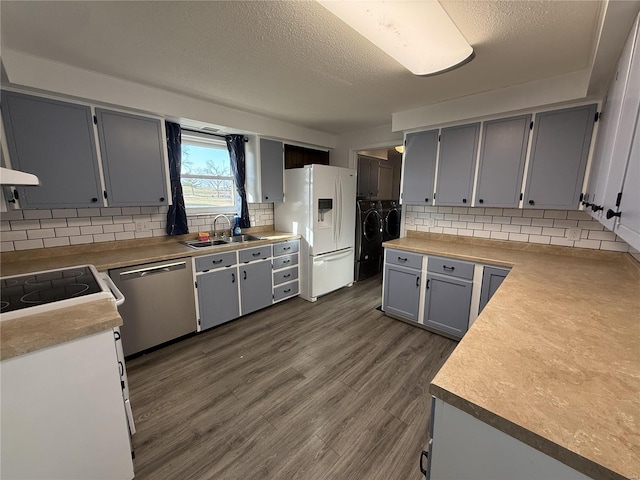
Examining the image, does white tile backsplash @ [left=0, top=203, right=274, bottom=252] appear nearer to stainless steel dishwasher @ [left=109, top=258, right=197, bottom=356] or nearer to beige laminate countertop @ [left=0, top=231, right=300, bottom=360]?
beige laminate countertop @ [left=0, top=231, right=300, bottom=360]

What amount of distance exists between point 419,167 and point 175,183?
Answer: 2685mm

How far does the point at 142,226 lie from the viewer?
8.88 feet

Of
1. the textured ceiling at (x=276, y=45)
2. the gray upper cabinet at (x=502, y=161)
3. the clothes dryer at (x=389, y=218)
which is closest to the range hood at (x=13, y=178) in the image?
the textured ceiling at (x=276, y=45)

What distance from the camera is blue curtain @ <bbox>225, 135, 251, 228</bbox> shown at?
3282 millimetres

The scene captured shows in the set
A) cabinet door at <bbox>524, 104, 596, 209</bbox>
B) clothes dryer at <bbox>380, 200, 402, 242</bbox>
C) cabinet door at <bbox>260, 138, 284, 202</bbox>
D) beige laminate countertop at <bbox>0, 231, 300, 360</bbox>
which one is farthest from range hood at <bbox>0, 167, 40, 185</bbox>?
clothes dryer at <bbox>380, 200, 402, 242</bbox>

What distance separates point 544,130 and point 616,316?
1.78 metres

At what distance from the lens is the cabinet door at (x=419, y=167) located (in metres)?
2.88

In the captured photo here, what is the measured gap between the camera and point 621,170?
108 cm

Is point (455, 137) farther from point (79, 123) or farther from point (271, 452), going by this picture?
point (79, 123)

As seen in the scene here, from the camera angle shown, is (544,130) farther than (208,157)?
No

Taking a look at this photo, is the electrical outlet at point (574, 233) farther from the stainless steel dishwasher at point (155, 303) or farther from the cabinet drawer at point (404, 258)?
the stainless steel dishwasher at point (155, 303)

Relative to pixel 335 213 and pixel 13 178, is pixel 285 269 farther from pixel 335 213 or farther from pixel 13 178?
pixel 13 178

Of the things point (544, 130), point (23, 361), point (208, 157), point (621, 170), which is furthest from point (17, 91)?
point (544, 130)

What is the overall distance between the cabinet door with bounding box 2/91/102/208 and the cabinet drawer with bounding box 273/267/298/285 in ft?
6.26
